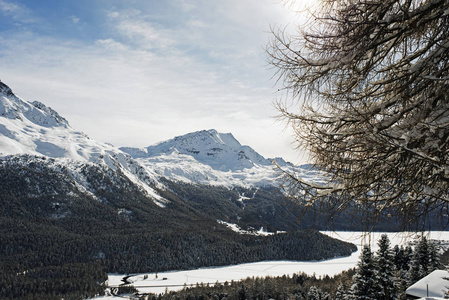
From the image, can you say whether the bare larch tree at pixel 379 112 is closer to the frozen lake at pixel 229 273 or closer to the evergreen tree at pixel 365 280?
the evergreen tree at pixel 365 280

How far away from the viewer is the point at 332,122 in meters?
3.99

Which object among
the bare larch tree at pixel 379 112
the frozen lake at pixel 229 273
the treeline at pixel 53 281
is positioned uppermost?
the bare larch tree at pixel 379 112

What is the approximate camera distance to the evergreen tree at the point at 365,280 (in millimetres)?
20938

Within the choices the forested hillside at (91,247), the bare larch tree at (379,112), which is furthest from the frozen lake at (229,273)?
the bare larch tree at (379,112)

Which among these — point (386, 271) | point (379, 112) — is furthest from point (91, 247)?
point (379, 112)

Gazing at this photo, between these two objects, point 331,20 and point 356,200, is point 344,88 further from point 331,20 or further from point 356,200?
point 356,200

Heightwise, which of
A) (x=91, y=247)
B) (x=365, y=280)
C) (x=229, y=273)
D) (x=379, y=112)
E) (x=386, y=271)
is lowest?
(x=229, y=273)

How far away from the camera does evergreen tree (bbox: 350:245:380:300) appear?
20938 mm

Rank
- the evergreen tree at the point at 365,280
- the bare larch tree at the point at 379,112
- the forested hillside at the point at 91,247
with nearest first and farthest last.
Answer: the bare larch tree at the point at 379,112 < the evergreen tree at the point at 365,280 < the forested hillside at the point at 91,247

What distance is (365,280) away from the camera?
2114 cm

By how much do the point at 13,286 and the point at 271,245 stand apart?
4715 inches

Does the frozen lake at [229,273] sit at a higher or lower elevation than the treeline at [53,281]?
higher

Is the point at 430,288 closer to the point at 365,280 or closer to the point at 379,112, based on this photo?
the point at 365,280

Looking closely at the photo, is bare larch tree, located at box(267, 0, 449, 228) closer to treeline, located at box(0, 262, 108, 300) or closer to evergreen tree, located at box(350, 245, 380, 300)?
evergreen tree, located at box(350, 245, 380, 300)
